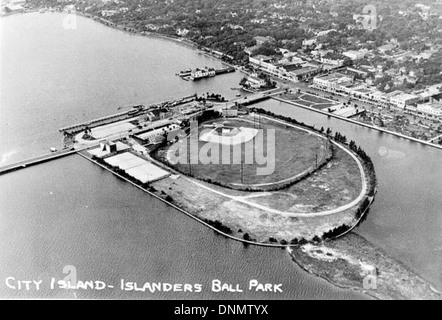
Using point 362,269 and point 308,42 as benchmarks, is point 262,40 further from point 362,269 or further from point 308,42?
point 362,269

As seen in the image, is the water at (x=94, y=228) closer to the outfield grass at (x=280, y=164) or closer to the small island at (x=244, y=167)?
the small island at (x=244, y=167)

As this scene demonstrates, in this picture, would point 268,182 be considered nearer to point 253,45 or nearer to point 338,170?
point 338,170

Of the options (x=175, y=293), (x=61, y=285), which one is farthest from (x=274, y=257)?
(x=61, y=285)

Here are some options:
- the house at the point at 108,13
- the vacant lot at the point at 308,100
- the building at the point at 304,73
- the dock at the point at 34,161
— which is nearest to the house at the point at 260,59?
the building at the point at 304,73

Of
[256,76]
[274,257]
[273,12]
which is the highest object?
[273,12]

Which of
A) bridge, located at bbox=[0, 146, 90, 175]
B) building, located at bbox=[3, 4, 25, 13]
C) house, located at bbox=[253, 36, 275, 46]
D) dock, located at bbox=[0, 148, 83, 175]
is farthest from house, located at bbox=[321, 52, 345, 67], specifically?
building, located at bbox=[3, 4, 25, 13]

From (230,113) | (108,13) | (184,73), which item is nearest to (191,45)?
(184,73)
